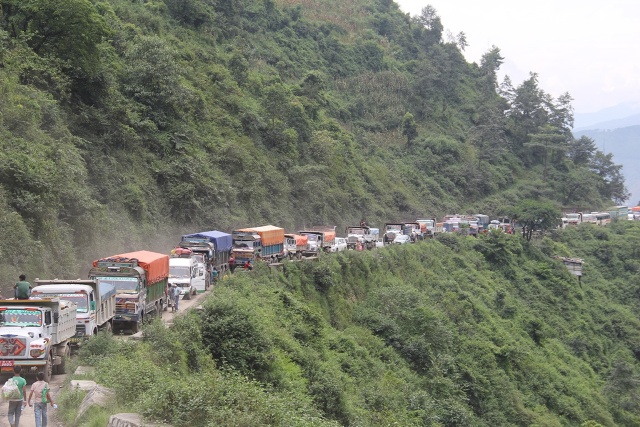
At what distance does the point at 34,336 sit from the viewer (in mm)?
12102

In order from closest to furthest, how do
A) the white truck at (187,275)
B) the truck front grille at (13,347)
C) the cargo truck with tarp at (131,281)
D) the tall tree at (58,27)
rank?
the truck front grille at (13,347) < the cargo truck with tarp at (131,281) < the white truck at (187,275) < the tall tree at (58,27)

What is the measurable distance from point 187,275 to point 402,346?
11.2 m

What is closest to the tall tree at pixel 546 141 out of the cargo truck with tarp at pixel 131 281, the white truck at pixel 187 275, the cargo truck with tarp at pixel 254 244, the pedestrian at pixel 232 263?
the cargo truck with tarp at pixel 254 244

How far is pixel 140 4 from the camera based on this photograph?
4725cm

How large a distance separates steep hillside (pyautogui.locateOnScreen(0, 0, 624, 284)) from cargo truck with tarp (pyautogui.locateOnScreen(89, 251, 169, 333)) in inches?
137

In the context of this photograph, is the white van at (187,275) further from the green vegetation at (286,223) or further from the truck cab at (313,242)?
the truck cab at (313,242)

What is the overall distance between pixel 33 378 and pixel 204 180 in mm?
24446

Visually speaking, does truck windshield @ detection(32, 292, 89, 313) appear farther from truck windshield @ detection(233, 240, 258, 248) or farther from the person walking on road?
truck windshield @ detection(233, 240, 258, 248)

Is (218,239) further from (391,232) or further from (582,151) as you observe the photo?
(582,151)

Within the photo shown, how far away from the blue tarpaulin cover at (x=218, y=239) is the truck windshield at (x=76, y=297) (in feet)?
42.0

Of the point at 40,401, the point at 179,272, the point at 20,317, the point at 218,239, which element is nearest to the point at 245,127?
the point at 218,239

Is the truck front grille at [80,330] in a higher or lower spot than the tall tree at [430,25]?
lower

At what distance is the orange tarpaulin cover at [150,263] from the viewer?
60.3 ft

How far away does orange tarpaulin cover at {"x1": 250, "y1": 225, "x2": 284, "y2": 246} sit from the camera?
3195 cm
